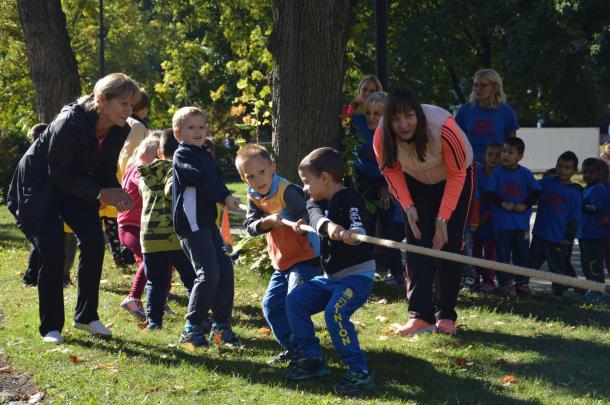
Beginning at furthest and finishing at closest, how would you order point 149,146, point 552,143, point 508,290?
1. point 552,143
2. point 508,290
3. point 149,146

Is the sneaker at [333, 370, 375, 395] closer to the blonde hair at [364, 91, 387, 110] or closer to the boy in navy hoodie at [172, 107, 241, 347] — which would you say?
the boy in navy hoodie at [172, 107, 241, 347]

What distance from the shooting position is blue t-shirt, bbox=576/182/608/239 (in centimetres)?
880

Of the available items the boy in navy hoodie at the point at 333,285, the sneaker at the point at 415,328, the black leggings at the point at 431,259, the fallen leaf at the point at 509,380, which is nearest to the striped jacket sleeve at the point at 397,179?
the black leggings at the point at 431,259

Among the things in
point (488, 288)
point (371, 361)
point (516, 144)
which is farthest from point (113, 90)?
point (488, 288)

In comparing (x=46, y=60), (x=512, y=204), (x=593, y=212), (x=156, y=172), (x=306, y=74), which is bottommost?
(x=593, y=212)

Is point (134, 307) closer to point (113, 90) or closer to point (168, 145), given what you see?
point (168, 145)

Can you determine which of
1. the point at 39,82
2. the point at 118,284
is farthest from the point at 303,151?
the point at 39,82

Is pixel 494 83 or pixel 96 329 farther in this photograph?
pixel 494 83

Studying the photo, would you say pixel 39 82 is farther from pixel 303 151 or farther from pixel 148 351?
pixel 148 351

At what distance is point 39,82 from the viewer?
1206cm

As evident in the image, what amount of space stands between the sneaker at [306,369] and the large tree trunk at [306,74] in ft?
12.1

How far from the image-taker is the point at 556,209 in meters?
8.66

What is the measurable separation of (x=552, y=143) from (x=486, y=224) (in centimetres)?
2240

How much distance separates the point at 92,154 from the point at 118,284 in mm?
3340
